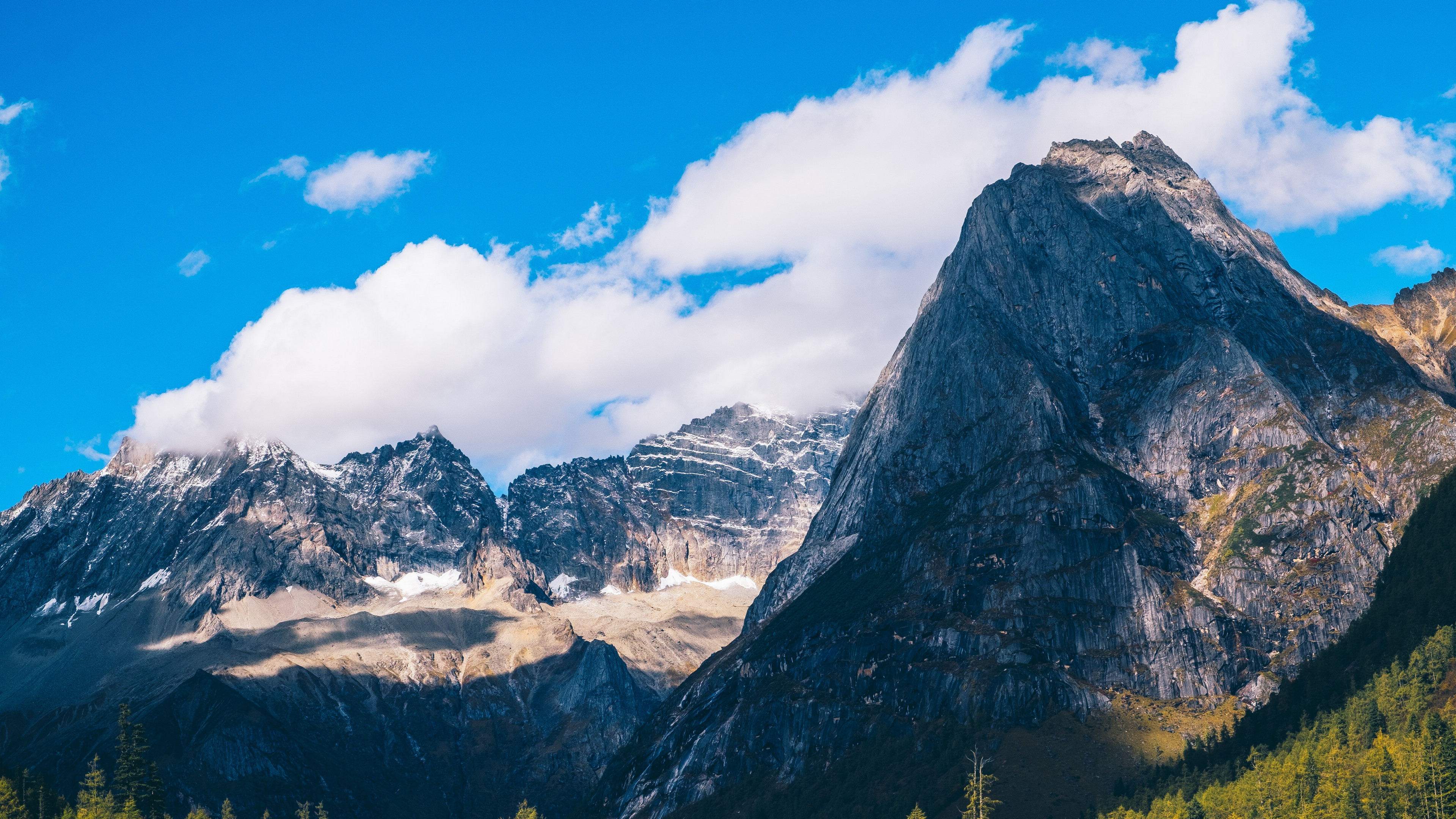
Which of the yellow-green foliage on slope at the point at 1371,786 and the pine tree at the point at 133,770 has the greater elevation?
the pine tree at the point at 133,770

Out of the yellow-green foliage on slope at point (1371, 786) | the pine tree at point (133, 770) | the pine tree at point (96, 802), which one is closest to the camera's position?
the pine tree at point (96, 802)

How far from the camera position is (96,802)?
175375 mm

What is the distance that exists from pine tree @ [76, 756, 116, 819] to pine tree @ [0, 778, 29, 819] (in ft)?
22.9

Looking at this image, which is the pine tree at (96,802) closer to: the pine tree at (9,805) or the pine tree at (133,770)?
the pine tree at (133,770)

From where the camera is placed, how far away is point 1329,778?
188500mm

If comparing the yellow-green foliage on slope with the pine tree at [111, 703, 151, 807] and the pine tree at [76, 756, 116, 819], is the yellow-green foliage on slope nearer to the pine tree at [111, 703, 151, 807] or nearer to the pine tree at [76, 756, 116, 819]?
the pine tree at [76, 756, 116, 819]

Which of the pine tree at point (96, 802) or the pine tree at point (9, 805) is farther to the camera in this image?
the pine tree at point (9, 805)

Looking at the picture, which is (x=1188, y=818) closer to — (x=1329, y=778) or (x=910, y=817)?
(x=1329, y=778)

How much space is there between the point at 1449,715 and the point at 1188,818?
Result: 145 feet

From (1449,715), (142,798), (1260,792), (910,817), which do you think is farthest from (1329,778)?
(142,798)

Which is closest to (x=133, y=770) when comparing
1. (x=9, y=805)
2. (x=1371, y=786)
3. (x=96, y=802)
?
(x=96, y=802)

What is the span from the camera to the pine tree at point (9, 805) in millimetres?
170375

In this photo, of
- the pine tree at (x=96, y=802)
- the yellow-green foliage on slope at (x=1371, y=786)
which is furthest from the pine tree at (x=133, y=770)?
the yellow-green foliage on slope at (x=1371, y=786)

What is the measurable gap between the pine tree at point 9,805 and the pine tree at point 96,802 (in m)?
6.99
